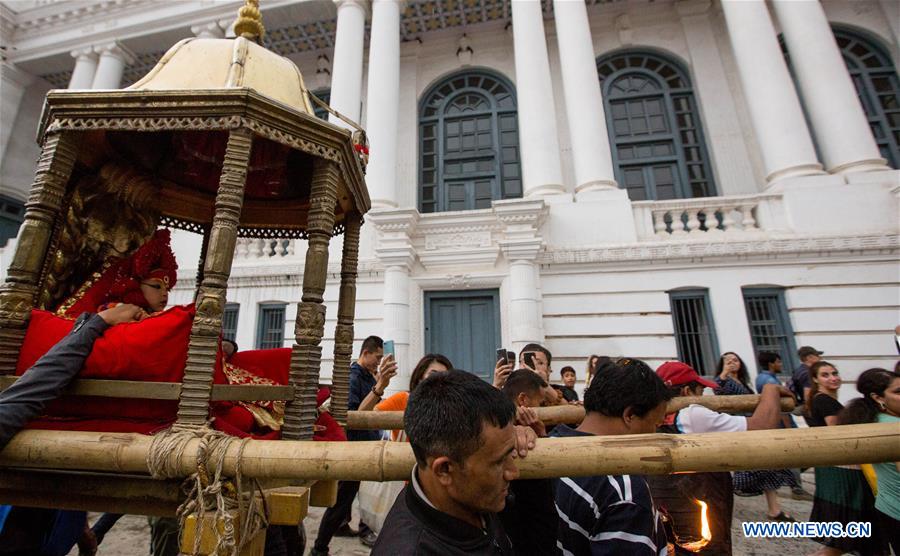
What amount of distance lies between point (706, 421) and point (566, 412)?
1264 millimetres

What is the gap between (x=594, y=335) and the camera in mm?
7934

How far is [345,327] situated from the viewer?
10.2ft

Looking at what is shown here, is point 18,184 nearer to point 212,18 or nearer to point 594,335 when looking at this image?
point 212,18

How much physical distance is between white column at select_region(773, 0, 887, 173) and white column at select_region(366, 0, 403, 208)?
9.42 meters

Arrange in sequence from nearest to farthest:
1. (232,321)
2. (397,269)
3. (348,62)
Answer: (397,269)
(232,321)
(348,62)

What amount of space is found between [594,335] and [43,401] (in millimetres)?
7744

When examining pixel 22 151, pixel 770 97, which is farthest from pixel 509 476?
pixel 22 151

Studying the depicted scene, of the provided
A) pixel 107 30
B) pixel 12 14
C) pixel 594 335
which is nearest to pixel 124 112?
pixel 594 335

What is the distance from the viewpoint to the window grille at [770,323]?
7.49m

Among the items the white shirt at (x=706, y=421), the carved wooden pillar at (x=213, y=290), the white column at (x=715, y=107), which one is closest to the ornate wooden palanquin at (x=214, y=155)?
the carved wooden pillar at (x=213, y=290)

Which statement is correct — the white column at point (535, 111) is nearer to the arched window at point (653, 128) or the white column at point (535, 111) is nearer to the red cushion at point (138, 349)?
the arched window at point (653, 128)

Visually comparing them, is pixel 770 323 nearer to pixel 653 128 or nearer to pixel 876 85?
pixel 653 128

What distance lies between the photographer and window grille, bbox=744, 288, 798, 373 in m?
7.49

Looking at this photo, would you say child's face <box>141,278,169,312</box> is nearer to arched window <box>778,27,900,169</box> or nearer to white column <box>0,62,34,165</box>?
arched window <box>778,27,900,169</box>
